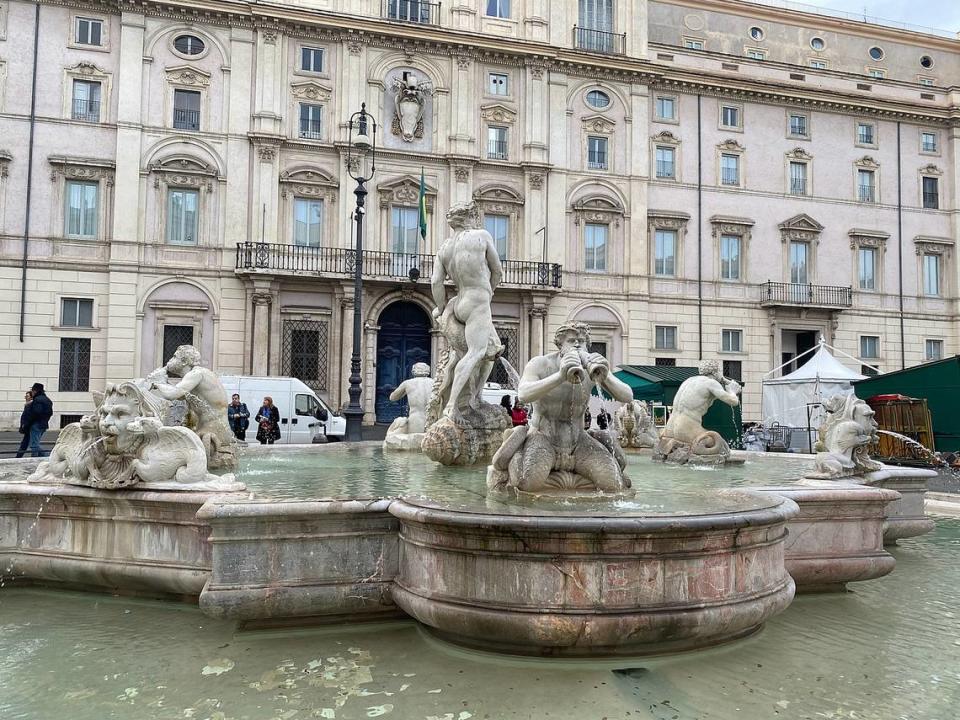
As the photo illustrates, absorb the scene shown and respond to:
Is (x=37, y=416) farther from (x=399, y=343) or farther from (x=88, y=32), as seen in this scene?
(x=88, y=32)

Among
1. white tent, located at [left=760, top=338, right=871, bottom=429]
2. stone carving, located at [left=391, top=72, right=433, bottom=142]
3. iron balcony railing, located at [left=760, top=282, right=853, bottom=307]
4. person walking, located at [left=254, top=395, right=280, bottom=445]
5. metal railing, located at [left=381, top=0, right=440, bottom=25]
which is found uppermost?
metal railing, located at [left=381, top=0, right=440, bottom=25]

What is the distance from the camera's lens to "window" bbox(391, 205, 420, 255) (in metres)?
26.6

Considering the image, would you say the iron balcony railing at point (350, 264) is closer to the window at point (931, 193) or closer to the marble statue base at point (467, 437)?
the marble statue base at point (467, 437)

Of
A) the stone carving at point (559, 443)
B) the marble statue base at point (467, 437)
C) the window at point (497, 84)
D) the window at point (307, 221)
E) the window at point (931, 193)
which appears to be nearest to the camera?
the stone carving at point (559, 443)

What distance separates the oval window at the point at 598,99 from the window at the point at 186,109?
14143 millimetres

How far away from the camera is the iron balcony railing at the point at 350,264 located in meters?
24.4

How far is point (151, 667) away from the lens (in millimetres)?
3848

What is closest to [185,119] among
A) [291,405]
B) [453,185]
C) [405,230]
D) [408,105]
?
[408,105]

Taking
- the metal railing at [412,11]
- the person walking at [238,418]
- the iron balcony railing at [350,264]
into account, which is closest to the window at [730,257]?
the iron balcony railing at [350,264]

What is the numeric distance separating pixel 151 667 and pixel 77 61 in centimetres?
2546

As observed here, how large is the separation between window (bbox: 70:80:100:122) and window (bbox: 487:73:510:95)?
43.5ft

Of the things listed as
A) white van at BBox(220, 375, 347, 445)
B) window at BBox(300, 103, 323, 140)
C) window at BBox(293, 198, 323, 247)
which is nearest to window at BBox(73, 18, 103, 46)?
window at BBox(300, 103, 323, 140)

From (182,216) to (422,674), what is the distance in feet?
78.0

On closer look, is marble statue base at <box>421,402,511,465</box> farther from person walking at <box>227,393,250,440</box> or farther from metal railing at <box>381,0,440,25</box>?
metal railing at <box>381,0,440,25</box>
